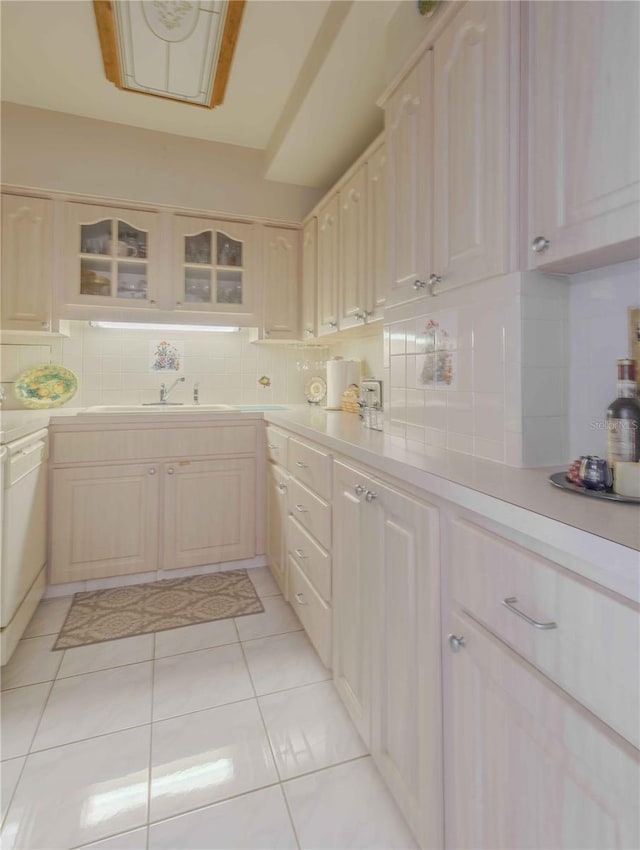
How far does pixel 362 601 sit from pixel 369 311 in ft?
4.19

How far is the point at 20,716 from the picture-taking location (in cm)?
141

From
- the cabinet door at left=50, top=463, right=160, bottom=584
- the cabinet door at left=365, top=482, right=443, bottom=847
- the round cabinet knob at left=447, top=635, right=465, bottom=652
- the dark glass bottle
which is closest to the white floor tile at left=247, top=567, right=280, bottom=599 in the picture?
the cabinet door at left=50, top=463, right=160, bottom=584

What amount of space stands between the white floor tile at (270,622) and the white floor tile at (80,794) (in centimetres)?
61

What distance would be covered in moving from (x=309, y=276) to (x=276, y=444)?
1.21m

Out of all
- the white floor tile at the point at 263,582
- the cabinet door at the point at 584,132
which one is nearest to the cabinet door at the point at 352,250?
the cabinet door at the point at 584,132

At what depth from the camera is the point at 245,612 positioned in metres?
2.06

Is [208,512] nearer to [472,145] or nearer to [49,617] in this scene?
[49,617]

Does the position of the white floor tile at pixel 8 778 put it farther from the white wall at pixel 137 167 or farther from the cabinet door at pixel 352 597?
the white wall at pixel 137 167

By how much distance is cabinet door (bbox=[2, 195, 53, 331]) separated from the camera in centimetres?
235

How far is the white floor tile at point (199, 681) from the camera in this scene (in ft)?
4.83

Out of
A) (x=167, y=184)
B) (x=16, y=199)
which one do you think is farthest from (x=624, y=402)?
(x=16, y=199)

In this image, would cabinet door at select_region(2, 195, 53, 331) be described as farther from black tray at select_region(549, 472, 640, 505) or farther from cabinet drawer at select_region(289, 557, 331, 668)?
black tray at select_region(549, 472, 640, 505)

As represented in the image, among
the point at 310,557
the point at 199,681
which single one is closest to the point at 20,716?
the point at 199,681

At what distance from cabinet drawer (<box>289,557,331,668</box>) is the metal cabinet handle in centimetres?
92
